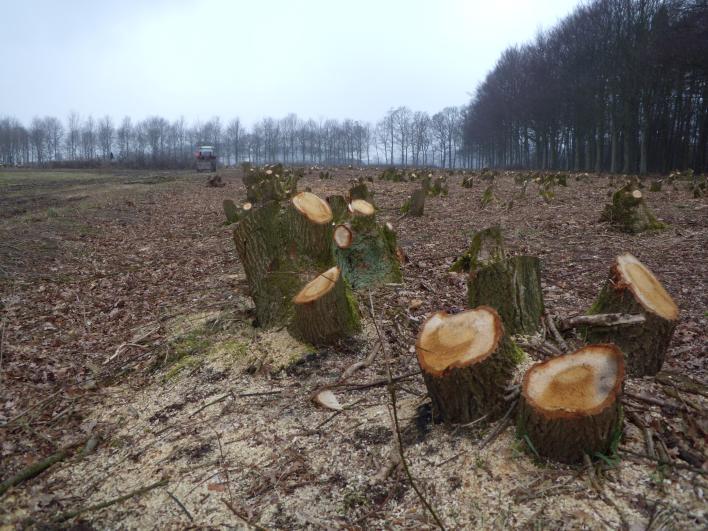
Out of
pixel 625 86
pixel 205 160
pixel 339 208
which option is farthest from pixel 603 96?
pixel 339 208

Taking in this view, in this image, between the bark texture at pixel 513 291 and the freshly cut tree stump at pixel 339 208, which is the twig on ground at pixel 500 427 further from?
the freshly cut tree stump at pixel 339 208

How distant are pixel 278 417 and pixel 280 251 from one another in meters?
2.03

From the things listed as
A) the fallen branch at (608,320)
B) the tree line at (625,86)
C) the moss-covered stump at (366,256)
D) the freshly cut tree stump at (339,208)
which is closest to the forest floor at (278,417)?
the moss-covered stump at (366,256)

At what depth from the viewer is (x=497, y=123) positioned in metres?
52.2

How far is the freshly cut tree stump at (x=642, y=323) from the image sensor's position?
3.16m

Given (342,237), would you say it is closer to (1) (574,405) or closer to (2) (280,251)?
(2) (280,251)

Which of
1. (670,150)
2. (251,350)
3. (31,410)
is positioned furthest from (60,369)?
(670,150)

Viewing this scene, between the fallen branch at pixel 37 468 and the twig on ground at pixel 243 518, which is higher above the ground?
the twig on ground at pixel 243 518

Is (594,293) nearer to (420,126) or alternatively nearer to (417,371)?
(417,371)

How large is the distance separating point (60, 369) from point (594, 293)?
5634mm

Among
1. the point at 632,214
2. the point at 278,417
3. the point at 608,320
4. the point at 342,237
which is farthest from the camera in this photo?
the point at 632,214

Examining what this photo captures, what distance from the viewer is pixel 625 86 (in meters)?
30.0

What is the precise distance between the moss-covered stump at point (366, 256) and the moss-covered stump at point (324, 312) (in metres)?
1.21

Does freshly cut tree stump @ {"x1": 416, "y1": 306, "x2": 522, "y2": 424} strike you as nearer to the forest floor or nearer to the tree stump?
the forest floor
